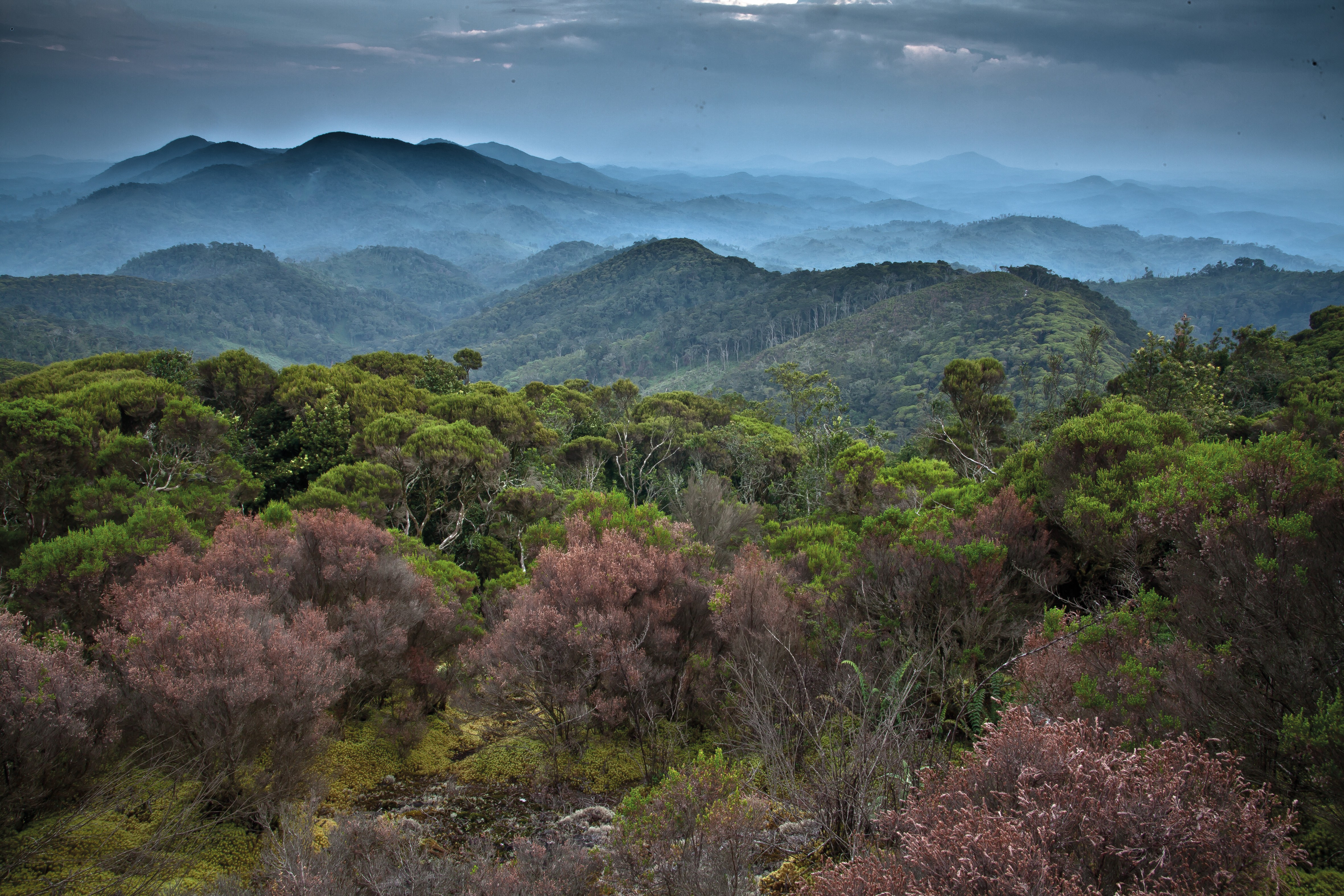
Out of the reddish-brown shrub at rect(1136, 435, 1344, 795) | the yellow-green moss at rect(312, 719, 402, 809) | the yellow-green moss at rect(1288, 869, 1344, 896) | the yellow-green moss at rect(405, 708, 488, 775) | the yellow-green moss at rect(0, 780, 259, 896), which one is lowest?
the yellow-green moss at rect(405, 708, 488, 775)

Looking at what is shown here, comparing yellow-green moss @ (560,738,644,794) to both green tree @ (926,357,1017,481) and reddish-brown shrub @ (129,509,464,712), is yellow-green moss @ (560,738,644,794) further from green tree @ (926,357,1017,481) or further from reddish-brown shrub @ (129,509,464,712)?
green tree @ (926,357,1017,481)

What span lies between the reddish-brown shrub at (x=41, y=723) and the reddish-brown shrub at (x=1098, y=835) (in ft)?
20.4

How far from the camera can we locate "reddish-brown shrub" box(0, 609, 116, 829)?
529 cm

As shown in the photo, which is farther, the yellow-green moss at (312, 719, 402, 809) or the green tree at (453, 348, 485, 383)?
the green tree at (453, 348, 485, 383)

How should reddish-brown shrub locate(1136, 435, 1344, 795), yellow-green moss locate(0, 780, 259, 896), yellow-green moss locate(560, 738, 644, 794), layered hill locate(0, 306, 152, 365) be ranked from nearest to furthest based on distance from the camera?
reddish-brown shrub locate(1136, 435, 1344, 795) → yellow-green moss locate(0, 780, 259, 896) → yellow-green moss locate(560, 738, 644, 794) → layered hill locate(0, 306, 152, 365)

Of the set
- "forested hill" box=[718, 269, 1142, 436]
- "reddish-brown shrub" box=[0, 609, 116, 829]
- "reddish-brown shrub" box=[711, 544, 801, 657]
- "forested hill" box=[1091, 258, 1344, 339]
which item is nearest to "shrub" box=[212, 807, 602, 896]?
"reddish-brown shrub" box=[0, 609, 116, 829]

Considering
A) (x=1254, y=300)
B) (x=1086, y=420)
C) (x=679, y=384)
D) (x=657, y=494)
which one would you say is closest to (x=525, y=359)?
(x=679, y=384)

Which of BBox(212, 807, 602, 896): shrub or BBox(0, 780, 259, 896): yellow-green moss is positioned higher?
BBox(212, 807, 602, 896): shrub

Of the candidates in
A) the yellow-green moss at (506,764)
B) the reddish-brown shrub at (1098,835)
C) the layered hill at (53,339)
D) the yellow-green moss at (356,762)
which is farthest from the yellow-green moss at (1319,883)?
the layered hill at (53,339)

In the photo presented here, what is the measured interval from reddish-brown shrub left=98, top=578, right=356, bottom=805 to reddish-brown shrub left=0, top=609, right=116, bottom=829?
0.34 metres

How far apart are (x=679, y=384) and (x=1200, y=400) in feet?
406

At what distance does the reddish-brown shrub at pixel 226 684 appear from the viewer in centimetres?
595

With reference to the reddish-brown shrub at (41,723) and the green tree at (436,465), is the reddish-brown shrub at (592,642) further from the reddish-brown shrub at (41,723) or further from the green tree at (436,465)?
the green tree at (436,465)

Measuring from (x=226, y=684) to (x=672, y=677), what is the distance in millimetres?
4822
